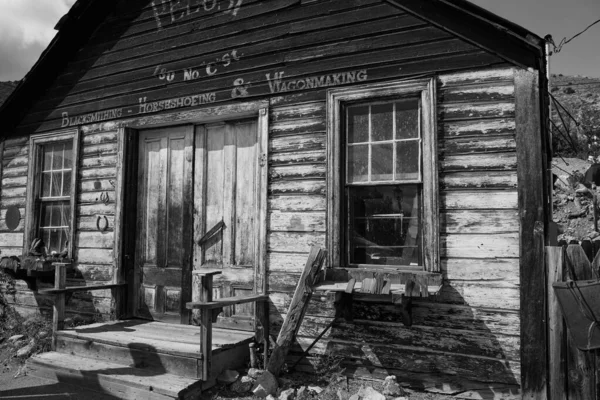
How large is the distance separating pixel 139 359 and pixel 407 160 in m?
3.63

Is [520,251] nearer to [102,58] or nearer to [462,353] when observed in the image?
[462,353]

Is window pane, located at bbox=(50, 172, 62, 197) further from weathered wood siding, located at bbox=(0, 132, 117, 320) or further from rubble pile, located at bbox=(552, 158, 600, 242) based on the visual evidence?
rubble pile, located at bbox=(552, 158, 600, 242)

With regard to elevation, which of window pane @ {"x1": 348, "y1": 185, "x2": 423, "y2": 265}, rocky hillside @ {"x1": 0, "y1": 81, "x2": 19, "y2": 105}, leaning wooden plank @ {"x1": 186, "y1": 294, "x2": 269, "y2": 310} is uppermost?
rocky hillside @ {"x1": 0, "y1": 81, "x2": 19, "y2": 105}

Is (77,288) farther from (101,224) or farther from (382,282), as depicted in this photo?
(382,282)

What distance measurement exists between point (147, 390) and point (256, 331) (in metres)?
1.35

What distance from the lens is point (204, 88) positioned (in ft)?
20.5

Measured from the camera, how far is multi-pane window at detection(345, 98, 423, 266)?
4.90 metres

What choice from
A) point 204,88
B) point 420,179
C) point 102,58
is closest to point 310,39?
point 204,88

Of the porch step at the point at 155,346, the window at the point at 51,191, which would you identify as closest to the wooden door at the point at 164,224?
the porch step at the point at 155,346

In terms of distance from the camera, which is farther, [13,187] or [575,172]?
[575,172]

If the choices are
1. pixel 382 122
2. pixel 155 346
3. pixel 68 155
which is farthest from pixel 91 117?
pixel 382 122

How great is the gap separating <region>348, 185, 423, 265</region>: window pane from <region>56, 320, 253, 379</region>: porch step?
1684 millimetres

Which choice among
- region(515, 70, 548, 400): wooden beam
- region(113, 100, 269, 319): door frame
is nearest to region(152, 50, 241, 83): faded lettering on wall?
region(113, 100, 269, 319): door frame

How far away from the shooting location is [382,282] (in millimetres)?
4387
